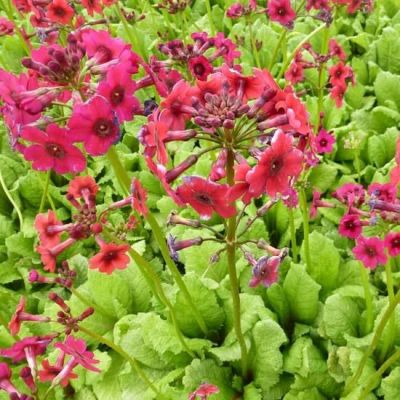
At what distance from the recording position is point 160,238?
7.69ft

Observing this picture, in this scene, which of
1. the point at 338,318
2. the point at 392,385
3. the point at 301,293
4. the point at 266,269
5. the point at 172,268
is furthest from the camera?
the point at 301,293

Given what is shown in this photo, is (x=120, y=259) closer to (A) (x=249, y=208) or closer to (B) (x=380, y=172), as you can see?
(A) (x=249, y=208)

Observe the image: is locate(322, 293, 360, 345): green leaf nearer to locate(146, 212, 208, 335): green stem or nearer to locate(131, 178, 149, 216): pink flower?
locate(146, 212, 208, 335): green stem

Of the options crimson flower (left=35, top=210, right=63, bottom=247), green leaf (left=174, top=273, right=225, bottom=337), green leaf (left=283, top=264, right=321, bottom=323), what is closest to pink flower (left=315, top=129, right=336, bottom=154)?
green leaf (left=283, top=264, right=321, bottom=323)

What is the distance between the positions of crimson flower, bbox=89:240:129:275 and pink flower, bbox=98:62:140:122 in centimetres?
64

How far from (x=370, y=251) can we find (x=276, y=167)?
1.16m

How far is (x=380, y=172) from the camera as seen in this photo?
417 cm

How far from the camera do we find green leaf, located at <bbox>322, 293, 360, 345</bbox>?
312 centimetres

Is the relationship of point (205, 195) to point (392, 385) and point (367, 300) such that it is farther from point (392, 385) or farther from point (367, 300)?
point (392, 385)

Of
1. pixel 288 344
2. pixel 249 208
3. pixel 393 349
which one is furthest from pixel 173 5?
pixel 393 349

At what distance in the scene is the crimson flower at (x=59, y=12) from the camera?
365 cm

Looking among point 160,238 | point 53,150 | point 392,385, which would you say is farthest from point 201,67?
point 392,385

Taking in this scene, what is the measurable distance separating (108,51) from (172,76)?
0.37m

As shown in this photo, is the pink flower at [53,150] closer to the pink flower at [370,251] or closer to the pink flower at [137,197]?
the pink flower at [137,197]
